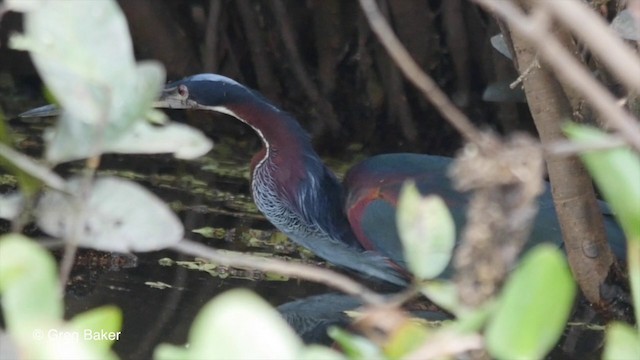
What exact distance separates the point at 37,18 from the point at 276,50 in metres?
4.28

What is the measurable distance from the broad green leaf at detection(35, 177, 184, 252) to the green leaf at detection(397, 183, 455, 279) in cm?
19

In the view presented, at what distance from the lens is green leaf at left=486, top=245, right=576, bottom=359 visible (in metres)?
0.75

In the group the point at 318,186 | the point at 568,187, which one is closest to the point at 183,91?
the point at 318,186

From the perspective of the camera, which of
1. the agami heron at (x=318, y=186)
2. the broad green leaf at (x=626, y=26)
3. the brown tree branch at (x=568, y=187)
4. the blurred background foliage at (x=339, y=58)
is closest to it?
the broad green leaf at (x=626, y=26)

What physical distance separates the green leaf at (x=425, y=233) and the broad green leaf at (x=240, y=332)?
17cm

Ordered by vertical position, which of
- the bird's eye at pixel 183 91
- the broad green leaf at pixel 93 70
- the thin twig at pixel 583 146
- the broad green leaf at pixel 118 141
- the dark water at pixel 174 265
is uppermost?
→ the thin twig at pixel 583 146

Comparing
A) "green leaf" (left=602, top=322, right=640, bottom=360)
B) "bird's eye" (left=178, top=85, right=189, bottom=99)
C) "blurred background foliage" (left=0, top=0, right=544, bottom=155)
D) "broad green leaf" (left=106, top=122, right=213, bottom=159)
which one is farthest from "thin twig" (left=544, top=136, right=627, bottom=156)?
"blurred background foliage" (left=0, top=0, right=544, bottom=155)

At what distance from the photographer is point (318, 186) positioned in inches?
133

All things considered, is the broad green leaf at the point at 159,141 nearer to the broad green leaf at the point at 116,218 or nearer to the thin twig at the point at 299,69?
the broad green leaf at the point at 116,218

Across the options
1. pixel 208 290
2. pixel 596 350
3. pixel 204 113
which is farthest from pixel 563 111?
pixel 204 113

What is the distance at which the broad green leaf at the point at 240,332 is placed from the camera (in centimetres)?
73

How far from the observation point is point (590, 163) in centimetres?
86

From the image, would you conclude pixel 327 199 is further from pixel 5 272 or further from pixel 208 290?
pixel 5 272

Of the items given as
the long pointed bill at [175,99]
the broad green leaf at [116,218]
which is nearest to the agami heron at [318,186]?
the long pointed bill at [175,99]
